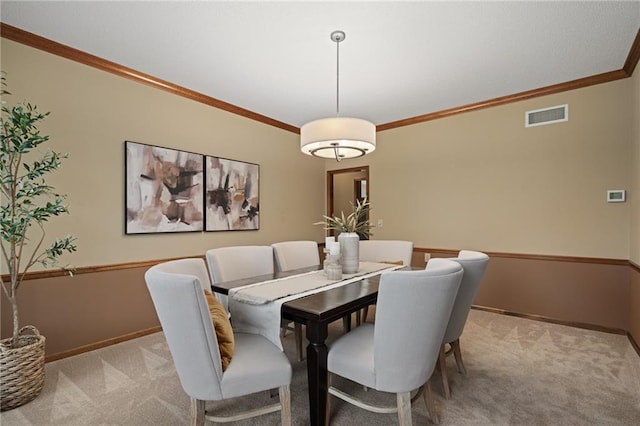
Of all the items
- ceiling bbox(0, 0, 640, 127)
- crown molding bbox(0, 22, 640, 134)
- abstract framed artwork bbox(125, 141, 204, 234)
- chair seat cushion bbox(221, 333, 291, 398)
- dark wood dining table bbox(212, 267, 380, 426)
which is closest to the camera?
chair seat cushion bbox(221, 333, 291, 398)

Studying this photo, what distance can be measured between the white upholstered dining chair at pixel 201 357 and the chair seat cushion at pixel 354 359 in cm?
26

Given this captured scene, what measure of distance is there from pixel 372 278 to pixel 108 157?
268 centimetres

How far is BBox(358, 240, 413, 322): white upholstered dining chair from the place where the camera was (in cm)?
332

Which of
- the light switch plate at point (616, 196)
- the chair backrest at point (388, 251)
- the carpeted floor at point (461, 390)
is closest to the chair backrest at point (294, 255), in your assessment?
the chair backrest at point (388, 251)

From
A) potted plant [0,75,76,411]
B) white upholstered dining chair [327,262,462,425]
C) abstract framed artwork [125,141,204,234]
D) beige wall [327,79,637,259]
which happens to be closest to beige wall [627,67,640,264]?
→ beige wall [327,79,637,259]

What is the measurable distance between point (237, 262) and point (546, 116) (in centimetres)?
377

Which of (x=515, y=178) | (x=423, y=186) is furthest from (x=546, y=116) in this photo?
(x=423, y=186)

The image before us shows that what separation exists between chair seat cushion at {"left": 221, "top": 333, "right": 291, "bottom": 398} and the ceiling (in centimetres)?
225

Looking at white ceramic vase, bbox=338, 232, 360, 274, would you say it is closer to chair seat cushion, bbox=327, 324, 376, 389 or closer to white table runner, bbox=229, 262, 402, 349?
white table runner, bbox=229, 262, 402, 349

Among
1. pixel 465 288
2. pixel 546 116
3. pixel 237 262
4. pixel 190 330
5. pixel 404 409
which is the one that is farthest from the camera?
pixel 546 116

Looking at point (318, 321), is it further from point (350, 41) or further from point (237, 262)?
point (350, 41)

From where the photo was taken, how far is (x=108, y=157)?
2977 mm

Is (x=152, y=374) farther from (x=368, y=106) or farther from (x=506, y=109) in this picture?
(x=506, y=109)

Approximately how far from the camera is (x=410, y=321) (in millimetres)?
1411
